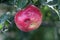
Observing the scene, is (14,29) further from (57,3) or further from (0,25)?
(57,3)

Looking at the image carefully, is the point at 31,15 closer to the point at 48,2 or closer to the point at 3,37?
the point at 48,2

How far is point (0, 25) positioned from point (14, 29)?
642 millimetres

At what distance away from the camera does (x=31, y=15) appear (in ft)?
3.32

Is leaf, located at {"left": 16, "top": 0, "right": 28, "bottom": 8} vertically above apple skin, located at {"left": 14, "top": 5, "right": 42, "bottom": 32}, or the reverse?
leaf, located at {"left": 16, "top": 0, "right": 28, "bottom": 8}

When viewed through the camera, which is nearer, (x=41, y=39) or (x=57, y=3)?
(x=57, y=3)

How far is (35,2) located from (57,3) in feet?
0.29

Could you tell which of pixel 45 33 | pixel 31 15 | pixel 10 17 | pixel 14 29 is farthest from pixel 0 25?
pixel 45 33

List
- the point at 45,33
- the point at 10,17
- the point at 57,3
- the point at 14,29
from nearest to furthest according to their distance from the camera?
1. the point at 57,3
2. the point at 10,17
3. the point at 14,29
4. the point at 45,33

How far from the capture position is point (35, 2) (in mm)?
1043

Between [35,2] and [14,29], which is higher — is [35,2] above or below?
above

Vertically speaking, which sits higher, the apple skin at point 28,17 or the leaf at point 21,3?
the leaf at point 21,3

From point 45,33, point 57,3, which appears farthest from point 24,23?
point 45,33

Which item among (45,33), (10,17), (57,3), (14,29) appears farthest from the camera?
(45,33)

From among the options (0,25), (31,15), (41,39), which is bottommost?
(41,39)
